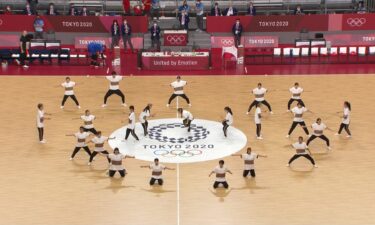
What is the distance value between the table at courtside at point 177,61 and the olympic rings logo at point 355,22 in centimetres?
Result: 1205

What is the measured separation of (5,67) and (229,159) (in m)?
21.9

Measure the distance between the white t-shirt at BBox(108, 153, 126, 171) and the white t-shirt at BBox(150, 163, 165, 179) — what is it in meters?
1.36

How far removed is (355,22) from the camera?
49000 millimetres

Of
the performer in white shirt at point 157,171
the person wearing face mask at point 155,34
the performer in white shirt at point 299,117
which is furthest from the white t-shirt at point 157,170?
the person wearing face mask at point 155,34

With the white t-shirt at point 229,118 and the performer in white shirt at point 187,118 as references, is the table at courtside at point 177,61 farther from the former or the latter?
the white t-shirt at point 229,118

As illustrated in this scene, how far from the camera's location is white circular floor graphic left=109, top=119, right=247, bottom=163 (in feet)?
90.4

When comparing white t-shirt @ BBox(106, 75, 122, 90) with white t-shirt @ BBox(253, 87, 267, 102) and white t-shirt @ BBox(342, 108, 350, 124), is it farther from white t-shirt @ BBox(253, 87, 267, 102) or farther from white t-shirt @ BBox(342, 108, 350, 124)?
white t-shirt @ BBox(342, 108, 350, 124)

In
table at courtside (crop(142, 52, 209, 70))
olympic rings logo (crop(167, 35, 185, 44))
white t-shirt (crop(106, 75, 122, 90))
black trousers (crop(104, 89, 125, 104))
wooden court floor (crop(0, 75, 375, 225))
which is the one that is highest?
olympic rings logo (crop(167, 35, 185, 44))

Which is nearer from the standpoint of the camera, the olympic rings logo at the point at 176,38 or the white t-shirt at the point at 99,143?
the white t-shirt at the point at 99,143

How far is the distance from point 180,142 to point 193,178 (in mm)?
3780

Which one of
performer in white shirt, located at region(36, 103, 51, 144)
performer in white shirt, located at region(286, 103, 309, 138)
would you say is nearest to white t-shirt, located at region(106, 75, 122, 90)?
performer in white shirt, located at region(36, 103, 51, 144)

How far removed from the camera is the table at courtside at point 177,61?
142 feet

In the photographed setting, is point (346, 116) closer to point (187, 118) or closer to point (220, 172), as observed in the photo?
point (187, 118)

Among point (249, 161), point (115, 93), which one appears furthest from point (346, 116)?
point (115, 93)
